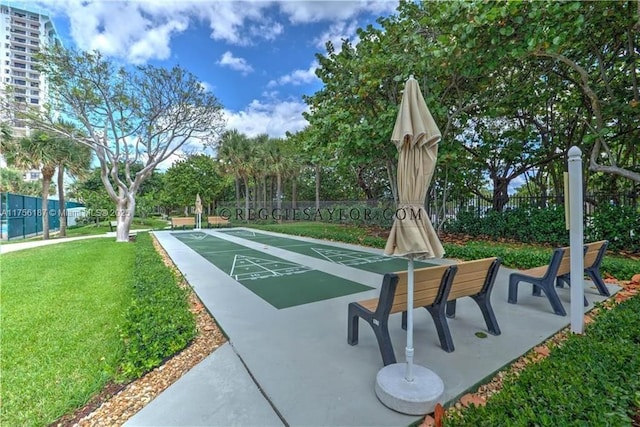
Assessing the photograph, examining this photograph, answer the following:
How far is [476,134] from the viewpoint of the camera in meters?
12.1

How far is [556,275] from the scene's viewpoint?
3871mm

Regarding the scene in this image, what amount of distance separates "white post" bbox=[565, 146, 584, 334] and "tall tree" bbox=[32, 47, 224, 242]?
13.4 metres

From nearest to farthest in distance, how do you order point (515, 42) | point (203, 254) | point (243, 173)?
point (515, 42), point (203, 254), point (243, 173)

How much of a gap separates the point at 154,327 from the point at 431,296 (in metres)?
3.05

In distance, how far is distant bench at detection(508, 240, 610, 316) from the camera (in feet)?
12.5

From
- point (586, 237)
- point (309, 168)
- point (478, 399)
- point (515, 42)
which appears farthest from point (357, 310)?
point (309, 168)

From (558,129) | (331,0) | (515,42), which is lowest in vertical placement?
(558,129)

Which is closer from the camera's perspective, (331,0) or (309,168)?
(331,0)

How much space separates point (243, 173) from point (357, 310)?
2331cm

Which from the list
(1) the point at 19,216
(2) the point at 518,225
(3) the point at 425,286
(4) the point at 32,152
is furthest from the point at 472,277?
(1) the point at 19,216

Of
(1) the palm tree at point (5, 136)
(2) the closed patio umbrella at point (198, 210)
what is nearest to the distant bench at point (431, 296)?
(2) the closed patio umbrella at point (198, 210)

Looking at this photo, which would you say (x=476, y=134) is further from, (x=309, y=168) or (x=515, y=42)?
(x=309, y=168)

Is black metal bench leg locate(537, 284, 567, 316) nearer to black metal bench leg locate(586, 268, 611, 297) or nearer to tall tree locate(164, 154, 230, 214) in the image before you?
black metal bench leg locate(586, 268, 611, 297)

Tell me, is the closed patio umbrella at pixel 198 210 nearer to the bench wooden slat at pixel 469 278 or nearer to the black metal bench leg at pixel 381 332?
the black metal bench leg at pixel 381 332
